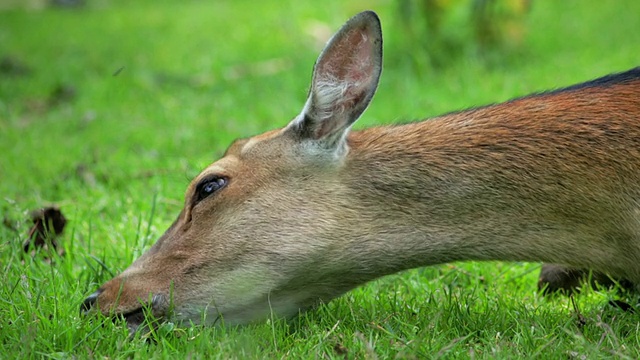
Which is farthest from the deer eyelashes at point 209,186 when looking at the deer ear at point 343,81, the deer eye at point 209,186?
the deer ear at point 343,81

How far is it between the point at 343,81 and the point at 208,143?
3723 mm

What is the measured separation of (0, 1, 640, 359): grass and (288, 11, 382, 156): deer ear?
77 cm

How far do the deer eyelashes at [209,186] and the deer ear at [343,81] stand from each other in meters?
0.42

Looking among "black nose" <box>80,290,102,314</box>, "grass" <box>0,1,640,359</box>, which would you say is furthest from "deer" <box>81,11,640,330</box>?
"grass" <box>0,1,640,359</box>

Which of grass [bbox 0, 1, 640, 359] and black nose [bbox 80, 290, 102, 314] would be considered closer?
grass [bbox 0, 1, 640, 359]

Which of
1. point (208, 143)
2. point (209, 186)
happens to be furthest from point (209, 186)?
point (208, 143)

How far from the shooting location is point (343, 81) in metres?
4.07

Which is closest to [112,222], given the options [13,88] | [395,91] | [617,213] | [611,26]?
[617,213]

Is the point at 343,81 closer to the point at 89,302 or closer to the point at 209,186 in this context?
the point at 209,186

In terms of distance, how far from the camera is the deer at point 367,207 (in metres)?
3.92

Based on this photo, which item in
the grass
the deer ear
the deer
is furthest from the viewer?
the deer ear

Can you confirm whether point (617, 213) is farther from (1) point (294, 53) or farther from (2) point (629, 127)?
(1) point (294, 53)

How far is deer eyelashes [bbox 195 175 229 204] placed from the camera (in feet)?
13.6

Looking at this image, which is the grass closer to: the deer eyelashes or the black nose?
the black nose
